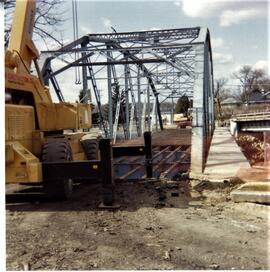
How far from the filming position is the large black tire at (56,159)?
8.50m

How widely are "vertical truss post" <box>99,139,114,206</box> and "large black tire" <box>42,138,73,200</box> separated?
913mm

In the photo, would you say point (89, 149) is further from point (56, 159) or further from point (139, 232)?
point (139, 232)

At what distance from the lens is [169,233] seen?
6387 mm

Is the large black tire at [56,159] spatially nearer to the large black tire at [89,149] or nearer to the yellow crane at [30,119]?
the yellow crane at [30,119]

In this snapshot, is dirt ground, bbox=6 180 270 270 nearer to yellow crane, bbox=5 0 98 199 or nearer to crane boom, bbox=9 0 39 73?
yellow crane, bbox=5 0 98 199

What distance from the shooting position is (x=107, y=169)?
797cm

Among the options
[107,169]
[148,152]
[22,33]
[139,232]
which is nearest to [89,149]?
[148,152]

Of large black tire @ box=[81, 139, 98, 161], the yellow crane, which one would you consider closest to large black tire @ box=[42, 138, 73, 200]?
the yellow crane

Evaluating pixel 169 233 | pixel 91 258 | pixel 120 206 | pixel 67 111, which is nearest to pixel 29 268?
pixel 91 258

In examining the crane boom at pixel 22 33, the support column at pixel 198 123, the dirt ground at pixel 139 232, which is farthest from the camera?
the support column at pixel 198 123

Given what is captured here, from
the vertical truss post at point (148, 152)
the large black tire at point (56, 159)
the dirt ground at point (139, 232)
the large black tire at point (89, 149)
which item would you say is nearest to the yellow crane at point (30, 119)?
the large black tire at point (56, 159)

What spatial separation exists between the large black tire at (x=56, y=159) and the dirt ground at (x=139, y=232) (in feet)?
0.62

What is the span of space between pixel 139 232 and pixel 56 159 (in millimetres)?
2678

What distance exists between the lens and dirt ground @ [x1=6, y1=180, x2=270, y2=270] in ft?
17.3
